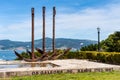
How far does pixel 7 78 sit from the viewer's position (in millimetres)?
13859

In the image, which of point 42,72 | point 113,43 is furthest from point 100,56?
point 42,72

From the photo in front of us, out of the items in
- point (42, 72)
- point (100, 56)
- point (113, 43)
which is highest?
point (113, 43)

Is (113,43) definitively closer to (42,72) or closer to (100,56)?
(100,56)

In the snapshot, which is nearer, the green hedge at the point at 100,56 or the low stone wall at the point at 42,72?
the low stone wall at the point at 42,72

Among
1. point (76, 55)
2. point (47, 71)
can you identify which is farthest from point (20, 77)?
point (76, 55)

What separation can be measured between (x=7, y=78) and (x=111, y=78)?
398 centimetres

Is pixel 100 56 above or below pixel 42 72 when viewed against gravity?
above

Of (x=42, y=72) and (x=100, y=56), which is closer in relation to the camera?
(x=42, y=72)

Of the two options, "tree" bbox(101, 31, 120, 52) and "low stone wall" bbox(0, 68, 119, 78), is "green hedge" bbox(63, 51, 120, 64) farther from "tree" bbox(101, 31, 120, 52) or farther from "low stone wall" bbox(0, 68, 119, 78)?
"low stone wall" bbox(0, 68, 119, 78)

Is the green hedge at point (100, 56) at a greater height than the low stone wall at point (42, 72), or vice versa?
the green hedge at point (100, 56)

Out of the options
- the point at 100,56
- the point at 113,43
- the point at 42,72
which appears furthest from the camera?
→ the point at 113,43

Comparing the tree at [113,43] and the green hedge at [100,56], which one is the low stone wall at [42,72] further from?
the tree at [113,43]

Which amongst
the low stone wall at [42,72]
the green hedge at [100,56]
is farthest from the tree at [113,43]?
the low stone wall at [42,72]

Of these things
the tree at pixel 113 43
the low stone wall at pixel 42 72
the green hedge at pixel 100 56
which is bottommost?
the low stone wall at pixel 42 72
